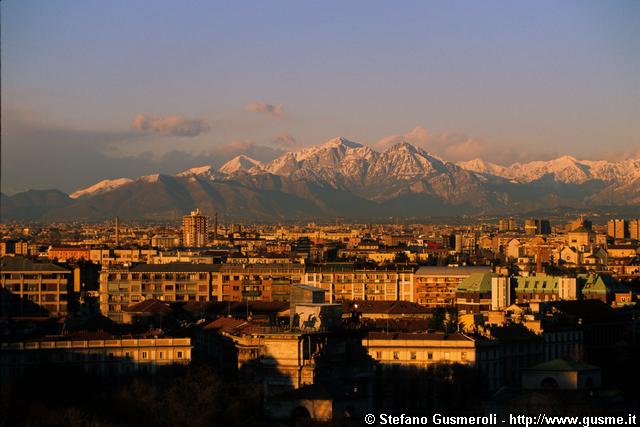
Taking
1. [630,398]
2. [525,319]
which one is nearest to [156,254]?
[525,319]

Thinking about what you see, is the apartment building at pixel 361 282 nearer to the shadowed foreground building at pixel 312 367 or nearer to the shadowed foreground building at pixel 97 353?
the shadowed foreground building at pixel 97 353

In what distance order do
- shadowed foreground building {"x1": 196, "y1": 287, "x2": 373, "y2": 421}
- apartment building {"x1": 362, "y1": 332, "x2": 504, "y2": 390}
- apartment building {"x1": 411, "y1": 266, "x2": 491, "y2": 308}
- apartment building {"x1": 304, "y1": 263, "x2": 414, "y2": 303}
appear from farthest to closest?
apartment building {"x1": 411, "y1": 266, "x2": 491, "y2": 308} → apartment building {"x1": 304, "y1": 263, "x2": 414, "y2": 303} → apartment building {"x1": 362, "y1": 332, "x2": 504, "y2": 390} → shadowed foreground building {"x1": 196, "y1": 287, "x2": 373, "y2": 421}

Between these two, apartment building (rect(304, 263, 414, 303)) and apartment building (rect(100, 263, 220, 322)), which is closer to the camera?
apartment building (rect(100, 263, 220, 322))

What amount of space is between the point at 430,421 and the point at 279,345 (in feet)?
20.4

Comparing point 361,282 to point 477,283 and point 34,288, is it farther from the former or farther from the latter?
point 34,288

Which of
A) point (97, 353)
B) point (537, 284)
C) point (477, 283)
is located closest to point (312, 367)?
point (97, 353)

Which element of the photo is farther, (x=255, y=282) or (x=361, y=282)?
(x=255, y=282)

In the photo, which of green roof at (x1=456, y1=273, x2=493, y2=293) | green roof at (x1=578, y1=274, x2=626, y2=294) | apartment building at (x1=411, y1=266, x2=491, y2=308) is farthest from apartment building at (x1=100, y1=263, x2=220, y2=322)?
green roof at (x1=578, y1=274, x2=626, y2=294)

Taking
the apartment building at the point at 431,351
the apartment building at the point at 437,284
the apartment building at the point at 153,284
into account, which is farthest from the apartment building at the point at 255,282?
the apartment building at the point at 431,351

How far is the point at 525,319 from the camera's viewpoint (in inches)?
2960

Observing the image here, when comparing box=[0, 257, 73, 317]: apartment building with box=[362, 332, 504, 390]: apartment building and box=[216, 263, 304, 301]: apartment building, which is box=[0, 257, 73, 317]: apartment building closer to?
box=[216, 263, 304, 301]: apartment building

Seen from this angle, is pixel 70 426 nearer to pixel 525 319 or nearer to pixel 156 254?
pixel 525 319

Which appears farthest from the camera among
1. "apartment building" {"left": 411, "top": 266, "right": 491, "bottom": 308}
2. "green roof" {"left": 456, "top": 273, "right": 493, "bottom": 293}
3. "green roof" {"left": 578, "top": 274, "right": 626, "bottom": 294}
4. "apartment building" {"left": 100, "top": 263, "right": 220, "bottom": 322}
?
"apartment building" {"left": 411, "top": 266, "right": 491, "bottom": 308}

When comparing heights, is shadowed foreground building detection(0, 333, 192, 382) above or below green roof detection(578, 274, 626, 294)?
below
